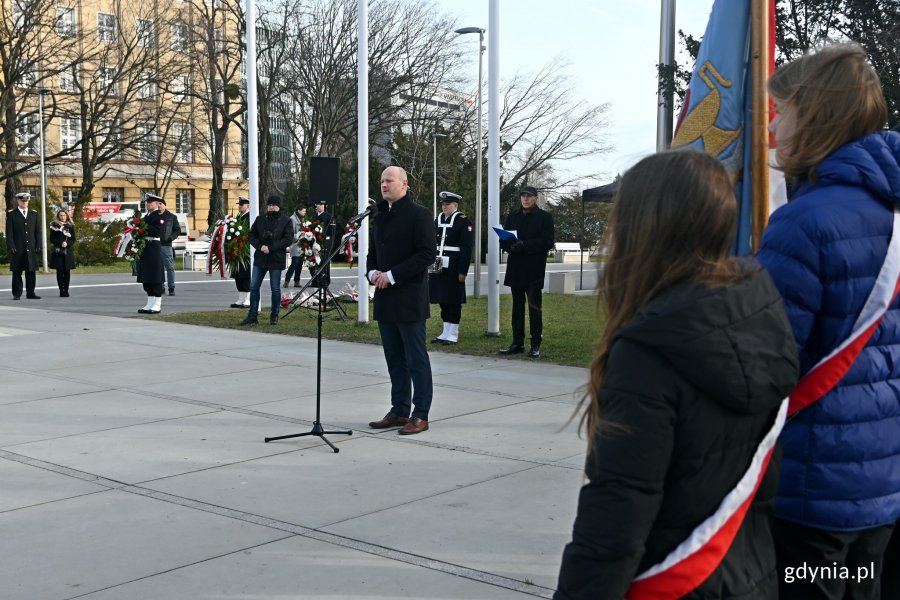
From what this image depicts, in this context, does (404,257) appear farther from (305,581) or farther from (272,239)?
(272,239)

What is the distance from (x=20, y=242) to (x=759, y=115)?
733 inches

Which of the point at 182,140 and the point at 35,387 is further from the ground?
the point at 182,140

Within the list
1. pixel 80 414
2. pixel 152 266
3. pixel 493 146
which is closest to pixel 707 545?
pixel 80 414

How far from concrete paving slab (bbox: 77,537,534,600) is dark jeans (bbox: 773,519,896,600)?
2.08 meters

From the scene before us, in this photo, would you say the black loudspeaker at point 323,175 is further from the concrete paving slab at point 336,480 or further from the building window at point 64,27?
the building window at point 64,27

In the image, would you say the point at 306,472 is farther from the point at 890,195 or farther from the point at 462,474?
the point at 890,195

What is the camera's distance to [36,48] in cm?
3853

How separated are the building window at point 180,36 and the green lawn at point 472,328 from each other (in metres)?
26.7

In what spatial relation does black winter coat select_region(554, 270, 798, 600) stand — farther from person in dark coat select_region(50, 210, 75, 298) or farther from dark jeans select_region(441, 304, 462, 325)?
person in dark coat select_region(50, 210, 75, 298)

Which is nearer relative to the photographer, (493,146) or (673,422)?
(673,422)

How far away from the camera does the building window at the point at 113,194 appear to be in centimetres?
6081

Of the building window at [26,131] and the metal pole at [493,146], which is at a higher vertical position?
the building window at [26,131]

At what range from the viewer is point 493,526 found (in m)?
5.37

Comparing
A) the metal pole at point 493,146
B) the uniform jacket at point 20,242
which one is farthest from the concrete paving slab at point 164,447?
the uniform jacket at point 20,242
